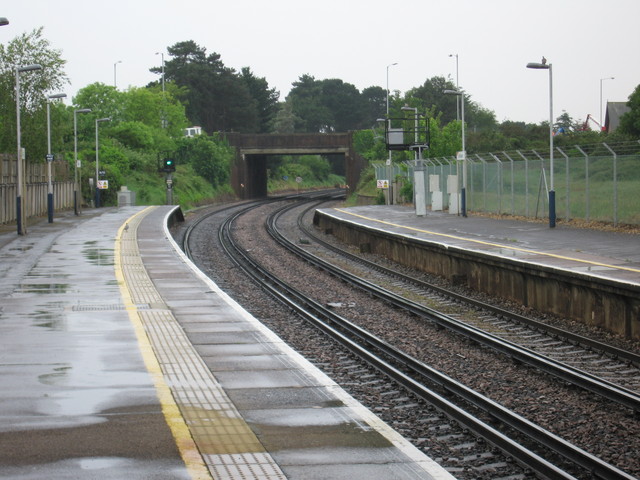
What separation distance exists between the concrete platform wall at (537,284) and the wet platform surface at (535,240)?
0.27 meters

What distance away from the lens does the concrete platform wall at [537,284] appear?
1606 cm

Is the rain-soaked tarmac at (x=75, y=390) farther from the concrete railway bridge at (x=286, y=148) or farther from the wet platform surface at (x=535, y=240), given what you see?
the concrete railway bridge at (x=286, y=148)

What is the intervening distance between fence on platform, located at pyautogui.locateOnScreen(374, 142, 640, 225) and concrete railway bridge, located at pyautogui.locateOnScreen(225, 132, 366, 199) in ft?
125

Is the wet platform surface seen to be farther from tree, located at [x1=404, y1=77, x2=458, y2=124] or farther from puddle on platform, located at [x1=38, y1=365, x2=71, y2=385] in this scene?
tree, located at [x1=404, y1=77, x2=458, y2=124]

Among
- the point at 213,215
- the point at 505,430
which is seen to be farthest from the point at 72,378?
the point at 213,215

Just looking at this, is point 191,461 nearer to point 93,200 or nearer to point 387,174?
point 387,174

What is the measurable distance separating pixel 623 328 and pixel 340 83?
6206 inches

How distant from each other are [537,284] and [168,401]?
11.7 metres

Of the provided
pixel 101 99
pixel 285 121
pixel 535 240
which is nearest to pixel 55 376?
pixel 535 240

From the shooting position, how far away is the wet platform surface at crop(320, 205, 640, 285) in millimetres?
19656

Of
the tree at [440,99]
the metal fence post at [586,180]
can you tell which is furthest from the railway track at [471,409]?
the tree at [440,99]

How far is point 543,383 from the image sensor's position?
1245 cm

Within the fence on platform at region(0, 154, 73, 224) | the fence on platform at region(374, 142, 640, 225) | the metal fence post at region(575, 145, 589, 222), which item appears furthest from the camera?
the fence on platform at region(0, 154, 73, 224)

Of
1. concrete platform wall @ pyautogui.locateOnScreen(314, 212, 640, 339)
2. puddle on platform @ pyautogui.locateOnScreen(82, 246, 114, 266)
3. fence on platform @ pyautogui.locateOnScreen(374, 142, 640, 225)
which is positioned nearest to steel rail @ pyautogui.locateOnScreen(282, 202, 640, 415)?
concrete platform wall @ pyautogui.locateOnScreen(314, 212, 640, 339)
